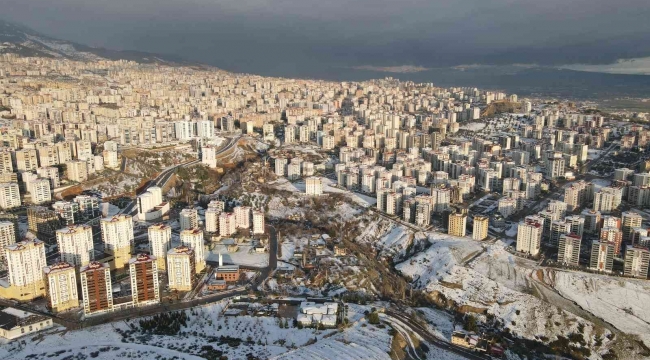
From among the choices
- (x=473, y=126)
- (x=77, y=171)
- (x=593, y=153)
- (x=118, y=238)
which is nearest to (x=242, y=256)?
(x=118, y=238)

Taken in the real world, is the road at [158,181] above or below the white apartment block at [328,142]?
below

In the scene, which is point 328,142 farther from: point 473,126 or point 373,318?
point 373,318

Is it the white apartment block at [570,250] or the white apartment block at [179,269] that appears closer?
the white apartment block at [179,269]

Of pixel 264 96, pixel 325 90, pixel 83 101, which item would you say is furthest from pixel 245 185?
pixel 325 90

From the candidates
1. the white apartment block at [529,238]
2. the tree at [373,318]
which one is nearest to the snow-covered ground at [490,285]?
the white apartment block at [529,238]

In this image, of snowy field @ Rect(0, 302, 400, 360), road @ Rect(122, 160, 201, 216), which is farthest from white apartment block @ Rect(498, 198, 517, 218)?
road @ Rect(122, 160, 201, 216)

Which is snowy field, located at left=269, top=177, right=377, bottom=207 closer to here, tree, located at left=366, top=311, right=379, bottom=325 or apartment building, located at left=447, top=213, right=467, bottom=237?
apartment building, located at left=447, top=213, right=467, bottom=237

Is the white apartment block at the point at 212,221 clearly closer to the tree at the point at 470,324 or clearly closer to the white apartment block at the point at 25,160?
the tree at the point at 470,324

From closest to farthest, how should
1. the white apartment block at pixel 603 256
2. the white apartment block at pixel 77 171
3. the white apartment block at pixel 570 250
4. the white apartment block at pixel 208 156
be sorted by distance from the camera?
the white apartment block at pixel 603 256 < the white apartment block at pixel 570 250 < the white apartment block at pixel 77 171 < the white apartment block at pixel 208 156
